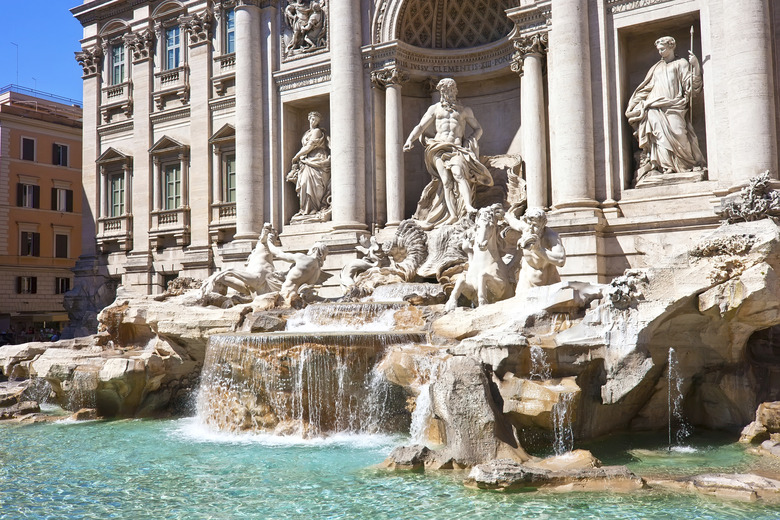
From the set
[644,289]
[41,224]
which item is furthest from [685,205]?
[41,224]

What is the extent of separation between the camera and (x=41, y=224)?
A: 120 ft

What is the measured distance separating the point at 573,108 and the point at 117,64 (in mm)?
16724

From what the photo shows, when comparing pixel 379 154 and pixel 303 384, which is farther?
pixel 379 154

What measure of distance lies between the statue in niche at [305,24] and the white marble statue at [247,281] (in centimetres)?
612

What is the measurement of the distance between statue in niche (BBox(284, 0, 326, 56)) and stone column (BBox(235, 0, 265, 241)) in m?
1.02

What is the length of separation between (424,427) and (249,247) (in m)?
11.2

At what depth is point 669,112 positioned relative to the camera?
14.3 m

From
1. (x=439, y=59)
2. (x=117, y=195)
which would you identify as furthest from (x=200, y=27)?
(x=439, y=59)

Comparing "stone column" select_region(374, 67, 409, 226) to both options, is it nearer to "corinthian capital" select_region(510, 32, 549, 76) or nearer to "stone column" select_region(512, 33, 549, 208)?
"corinthian capital" select_region(510, 32, 549, 76)

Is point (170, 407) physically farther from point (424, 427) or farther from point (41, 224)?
point (41, 224)

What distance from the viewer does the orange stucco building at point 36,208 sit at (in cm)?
3497

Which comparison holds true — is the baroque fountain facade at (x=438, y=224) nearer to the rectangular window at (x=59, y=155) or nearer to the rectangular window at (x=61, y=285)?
the rectangular window at (x=59, y=155)

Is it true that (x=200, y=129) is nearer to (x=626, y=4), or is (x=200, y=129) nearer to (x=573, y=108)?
(x=573, y=108)

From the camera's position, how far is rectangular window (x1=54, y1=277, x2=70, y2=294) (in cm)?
3706
